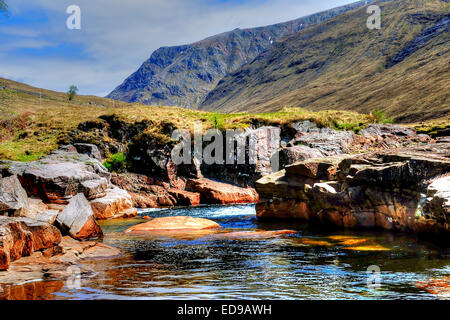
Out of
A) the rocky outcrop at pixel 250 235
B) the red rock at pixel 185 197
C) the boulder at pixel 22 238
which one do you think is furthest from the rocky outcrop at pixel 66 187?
the boulder at pixel 22 238

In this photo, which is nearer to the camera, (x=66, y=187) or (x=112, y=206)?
(x=66, y=187)

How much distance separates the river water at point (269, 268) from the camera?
25.4 feet

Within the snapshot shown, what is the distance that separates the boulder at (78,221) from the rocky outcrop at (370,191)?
977 centimetres

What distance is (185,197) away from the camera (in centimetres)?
3175

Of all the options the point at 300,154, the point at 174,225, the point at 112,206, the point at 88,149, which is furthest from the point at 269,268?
the point at 88,149

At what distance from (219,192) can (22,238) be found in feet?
72.7

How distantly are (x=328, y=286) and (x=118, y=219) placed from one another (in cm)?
1753

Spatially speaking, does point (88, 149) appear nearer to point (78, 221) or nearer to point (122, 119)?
point (122, 119)

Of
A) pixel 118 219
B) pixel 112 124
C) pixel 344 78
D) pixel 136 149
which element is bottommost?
pixel 118 219

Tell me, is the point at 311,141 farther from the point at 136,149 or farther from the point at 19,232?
the point at 19,232

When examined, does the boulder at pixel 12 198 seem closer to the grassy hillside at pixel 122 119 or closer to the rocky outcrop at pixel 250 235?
the rocky outcrop at pixel 250 235

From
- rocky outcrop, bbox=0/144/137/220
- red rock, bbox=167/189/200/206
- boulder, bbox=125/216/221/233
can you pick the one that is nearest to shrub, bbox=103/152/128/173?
red rock, bbox=167/189/200/206
